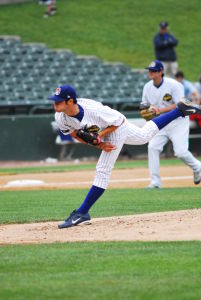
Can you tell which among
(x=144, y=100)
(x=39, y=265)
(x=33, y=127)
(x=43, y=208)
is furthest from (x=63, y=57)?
(x=39, y=265)

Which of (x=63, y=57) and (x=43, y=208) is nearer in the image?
(x=43, y=208)

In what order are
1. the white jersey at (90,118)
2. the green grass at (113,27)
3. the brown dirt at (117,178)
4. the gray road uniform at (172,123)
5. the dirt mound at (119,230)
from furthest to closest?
1. the green grass at (113,27)
2. the brown dirt at (117,178)
3. the gray road uniform at (172,123)
4. the white jersey at (90,118)
5. the dirt mound at (119,230)

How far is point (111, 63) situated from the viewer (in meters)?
26.1

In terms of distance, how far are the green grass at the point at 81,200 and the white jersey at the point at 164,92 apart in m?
1.31

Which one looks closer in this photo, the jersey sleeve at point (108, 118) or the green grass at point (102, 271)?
the green grass at point (102, 271)

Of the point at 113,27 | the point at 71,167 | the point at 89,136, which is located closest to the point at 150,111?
the point at 89,136

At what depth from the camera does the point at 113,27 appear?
30.5m

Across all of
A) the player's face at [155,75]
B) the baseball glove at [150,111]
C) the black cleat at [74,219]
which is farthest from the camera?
the player's face at [155,75]

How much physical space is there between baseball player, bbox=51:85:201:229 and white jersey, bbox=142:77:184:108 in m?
3.68

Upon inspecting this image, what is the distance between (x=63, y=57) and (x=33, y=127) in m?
5.75

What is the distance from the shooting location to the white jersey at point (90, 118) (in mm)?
8578

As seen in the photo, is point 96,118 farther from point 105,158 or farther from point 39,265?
point 39,265

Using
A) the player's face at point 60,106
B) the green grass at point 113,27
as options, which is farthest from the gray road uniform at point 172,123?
the green grass at point 113,27

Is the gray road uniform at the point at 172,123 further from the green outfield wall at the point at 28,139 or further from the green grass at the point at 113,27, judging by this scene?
the green grass at the point at 113,27
